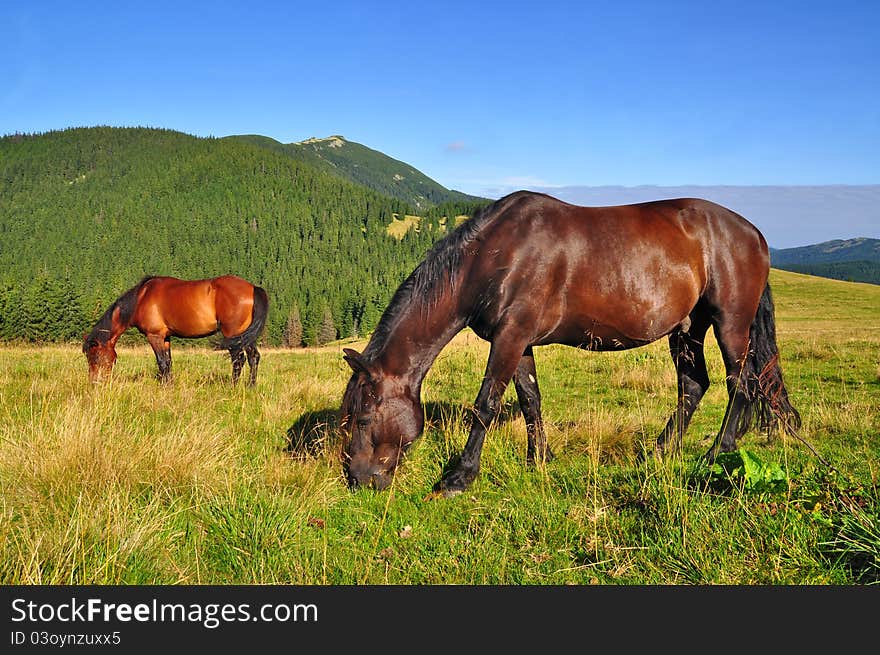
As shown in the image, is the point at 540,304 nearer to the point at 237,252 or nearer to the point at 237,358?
the point at 237,358

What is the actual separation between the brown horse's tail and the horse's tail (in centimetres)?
821

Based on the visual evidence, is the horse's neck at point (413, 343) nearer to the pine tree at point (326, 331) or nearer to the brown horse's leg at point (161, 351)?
the brown horse's leg at point (161, 351)

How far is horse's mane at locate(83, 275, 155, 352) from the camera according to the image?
9.13 m

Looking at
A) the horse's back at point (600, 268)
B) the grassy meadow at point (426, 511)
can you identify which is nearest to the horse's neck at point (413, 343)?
the horse's back at point (600, 268)

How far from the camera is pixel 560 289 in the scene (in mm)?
4977

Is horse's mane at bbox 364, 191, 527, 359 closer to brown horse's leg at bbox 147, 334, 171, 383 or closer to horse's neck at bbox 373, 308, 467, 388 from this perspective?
horse's neck at bbox 373, 308, 467, 388

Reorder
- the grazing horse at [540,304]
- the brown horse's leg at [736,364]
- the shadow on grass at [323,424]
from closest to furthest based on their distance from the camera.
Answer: the grazing horse at [540,304] < the shadow on grass at [323,424] < the brown horse's leg at [736,364]

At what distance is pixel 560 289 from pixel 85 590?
4.02m

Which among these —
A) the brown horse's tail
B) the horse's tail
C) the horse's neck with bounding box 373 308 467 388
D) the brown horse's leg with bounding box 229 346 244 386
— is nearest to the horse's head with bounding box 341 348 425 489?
the horse's neck with bounding box 373 308 467 388

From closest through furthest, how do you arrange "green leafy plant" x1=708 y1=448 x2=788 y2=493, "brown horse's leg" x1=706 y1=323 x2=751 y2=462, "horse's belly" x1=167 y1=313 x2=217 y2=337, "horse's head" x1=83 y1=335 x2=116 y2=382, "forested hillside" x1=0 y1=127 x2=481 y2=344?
"green leafy plant" x1=708 y1=448 x2=788 y2=493
"brown horse's leg" x1=706 y1=323 x2=751 y2=462
"horse's head" x1=83 y1=335 x2=116 y2=382
"horse's belly" x1=167 y1=313 x2=217 y2=337
"forested hillside" x1=0 y1=127 x2=481 y2=344

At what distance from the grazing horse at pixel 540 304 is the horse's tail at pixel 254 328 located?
610cm

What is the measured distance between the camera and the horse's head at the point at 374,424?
4.66m

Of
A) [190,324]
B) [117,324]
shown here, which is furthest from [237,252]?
[117,324]

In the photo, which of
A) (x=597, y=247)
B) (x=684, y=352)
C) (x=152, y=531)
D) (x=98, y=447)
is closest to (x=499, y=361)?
(x=597, y=247)
